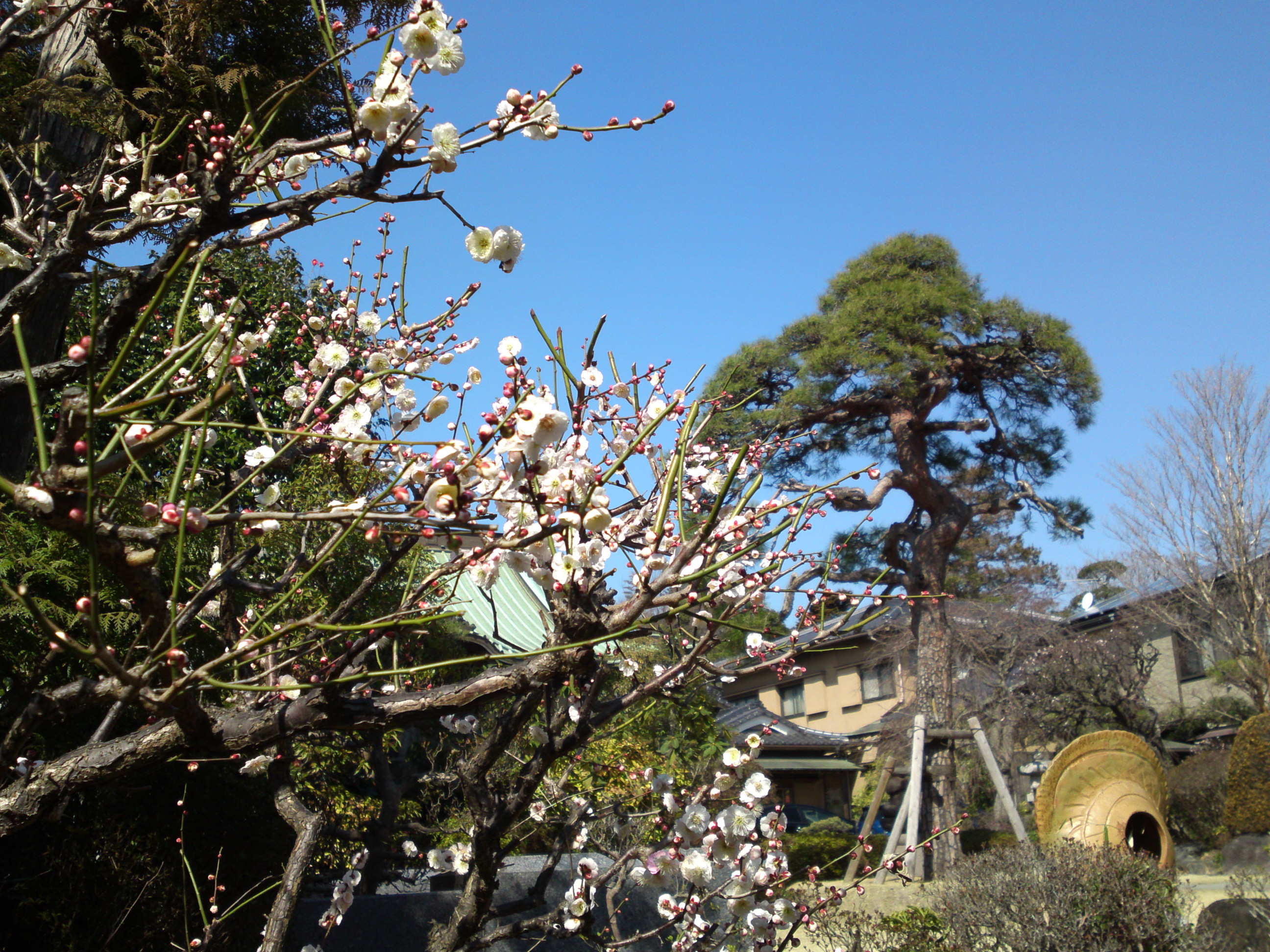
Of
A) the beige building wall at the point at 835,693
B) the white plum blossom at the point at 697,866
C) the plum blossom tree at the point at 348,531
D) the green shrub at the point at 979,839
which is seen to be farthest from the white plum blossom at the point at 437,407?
the beige building wall at the point at 835,693

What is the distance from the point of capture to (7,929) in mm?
2891

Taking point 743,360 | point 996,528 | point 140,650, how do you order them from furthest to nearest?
point 996,528
point 743,360
point 140,650

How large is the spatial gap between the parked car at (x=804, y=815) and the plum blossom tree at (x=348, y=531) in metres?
15.5

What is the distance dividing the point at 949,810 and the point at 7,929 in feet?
34.1

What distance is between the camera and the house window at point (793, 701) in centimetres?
2733

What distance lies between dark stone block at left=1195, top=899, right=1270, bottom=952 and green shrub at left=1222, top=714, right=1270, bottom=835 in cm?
766

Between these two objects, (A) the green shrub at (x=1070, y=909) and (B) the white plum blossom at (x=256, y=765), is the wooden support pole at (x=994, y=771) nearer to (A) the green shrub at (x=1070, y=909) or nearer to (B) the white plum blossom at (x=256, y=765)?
(A) the green shrub at (x=1070, y=909)

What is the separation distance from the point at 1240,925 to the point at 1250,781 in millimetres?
8150

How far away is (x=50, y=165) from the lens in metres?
3.05

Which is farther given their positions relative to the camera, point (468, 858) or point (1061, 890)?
point (1061, 890)

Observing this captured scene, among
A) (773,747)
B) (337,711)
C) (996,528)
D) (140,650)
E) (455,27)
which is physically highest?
(996,528)

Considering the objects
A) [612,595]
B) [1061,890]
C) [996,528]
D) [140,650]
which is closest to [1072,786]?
[1061,890]

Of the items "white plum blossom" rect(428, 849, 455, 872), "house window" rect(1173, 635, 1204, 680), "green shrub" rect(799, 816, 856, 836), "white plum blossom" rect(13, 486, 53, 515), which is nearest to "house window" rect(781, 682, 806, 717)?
"green shrub" rect(799, 816, 856, 836)

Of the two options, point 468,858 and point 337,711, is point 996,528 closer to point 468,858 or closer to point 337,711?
point 468,858
